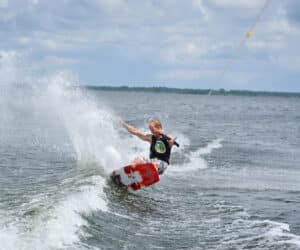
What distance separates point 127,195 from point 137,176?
0.61 meters

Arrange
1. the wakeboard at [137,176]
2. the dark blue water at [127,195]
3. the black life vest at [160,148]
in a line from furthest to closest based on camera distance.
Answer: the wakeboard at [137,176], the black life vest at [160,148], the dark blue water at [127,195]

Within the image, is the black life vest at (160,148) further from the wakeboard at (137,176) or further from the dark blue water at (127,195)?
the dark blue water at (127,195)

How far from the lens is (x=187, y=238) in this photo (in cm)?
1192

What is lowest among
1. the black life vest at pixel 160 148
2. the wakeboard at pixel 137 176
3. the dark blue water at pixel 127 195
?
the dark blue water at pixel 127 195

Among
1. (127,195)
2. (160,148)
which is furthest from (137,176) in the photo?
(160,148)

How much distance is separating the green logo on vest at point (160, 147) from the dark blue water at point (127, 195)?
1341 millimetres

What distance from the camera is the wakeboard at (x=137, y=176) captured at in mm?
15992

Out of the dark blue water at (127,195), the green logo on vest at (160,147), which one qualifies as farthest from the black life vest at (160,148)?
the dark blue water at (127,195)

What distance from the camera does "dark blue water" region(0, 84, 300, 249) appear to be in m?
11.4

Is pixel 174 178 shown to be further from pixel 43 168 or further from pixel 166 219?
pixel 166 219

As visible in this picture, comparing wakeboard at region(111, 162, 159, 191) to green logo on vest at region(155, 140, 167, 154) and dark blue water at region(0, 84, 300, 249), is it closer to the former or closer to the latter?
dark blue water at region(0, 84, 300, 249)

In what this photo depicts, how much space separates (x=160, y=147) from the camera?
625 inches

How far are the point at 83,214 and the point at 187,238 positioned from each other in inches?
92.7

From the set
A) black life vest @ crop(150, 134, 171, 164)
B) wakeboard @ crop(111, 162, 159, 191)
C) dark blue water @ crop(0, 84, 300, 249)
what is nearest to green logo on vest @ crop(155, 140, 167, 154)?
black life vest @ crop(150, 134, 171, 164)
